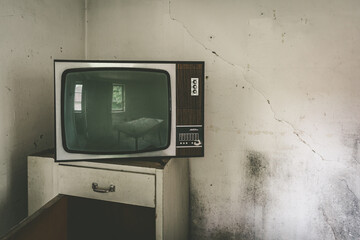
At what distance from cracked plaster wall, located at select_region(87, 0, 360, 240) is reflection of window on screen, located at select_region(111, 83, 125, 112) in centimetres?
60

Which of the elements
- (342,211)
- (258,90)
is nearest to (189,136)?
(258,90)

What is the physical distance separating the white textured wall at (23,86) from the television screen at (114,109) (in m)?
0.36

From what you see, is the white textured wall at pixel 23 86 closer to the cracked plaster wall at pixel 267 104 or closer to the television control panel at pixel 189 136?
the cracked plaster wall at pixel 267 104

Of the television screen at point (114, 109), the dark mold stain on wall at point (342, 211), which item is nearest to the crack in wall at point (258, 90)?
the dark mold stain on wall at point (342, 211)

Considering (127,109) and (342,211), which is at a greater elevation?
(127,109)

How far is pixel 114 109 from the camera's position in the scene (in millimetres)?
965

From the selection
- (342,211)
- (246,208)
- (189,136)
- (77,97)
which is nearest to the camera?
(77,97)

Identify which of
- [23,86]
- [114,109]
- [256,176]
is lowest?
[256,176]

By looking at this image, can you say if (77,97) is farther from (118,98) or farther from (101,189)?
(101,189)

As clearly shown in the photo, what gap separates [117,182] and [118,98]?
36cm

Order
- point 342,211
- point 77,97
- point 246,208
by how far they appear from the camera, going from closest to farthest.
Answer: point 77,97 → point 342,211 → point 246,208

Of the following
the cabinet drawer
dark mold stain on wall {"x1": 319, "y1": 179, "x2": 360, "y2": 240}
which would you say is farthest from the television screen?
dark mold stain on wall {"x1": 319, "y1": 179, "x2": 360, "y2": 240}

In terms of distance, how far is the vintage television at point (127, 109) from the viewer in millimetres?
944

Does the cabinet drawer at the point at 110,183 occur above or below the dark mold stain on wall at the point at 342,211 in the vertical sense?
above
